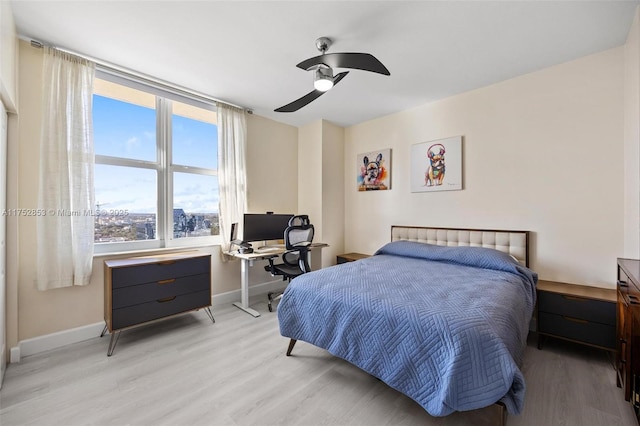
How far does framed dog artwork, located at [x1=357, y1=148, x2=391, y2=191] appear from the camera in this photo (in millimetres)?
4078

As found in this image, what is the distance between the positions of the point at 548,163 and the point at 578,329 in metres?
1.59

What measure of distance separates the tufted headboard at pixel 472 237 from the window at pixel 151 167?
2.71 m

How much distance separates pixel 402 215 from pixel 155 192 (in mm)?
3278

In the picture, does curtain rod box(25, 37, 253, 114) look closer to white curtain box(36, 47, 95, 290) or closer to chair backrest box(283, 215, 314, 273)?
white curtain box(36, 47, 95, 290)

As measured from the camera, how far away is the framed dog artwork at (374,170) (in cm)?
408

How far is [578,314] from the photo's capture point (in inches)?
90.0

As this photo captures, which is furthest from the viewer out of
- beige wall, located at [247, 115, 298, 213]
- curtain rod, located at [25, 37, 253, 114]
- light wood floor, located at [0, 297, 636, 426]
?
beige wall, located at [247, 115, 298, 213]

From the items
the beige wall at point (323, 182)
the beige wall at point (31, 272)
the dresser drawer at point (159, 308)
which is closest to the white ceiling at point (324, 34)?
the beige wall at point (31, 272)

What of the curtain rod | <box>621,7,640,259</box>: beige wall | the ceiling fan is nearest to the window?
the curtain rod

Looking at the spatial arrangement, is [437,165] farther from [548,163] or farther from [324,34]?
[324,34]

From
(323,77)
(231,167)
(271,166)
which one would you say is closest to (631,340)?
(323,77)

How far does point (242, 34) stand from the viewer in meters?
2.23

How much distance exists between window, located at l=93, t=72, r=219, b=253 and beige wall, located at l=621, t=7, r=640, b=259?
13.7 feet

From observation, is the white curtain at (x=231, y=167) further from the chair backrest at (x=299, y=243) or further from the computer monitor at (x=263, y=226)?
the chair backrest at (x=299, y=243)
